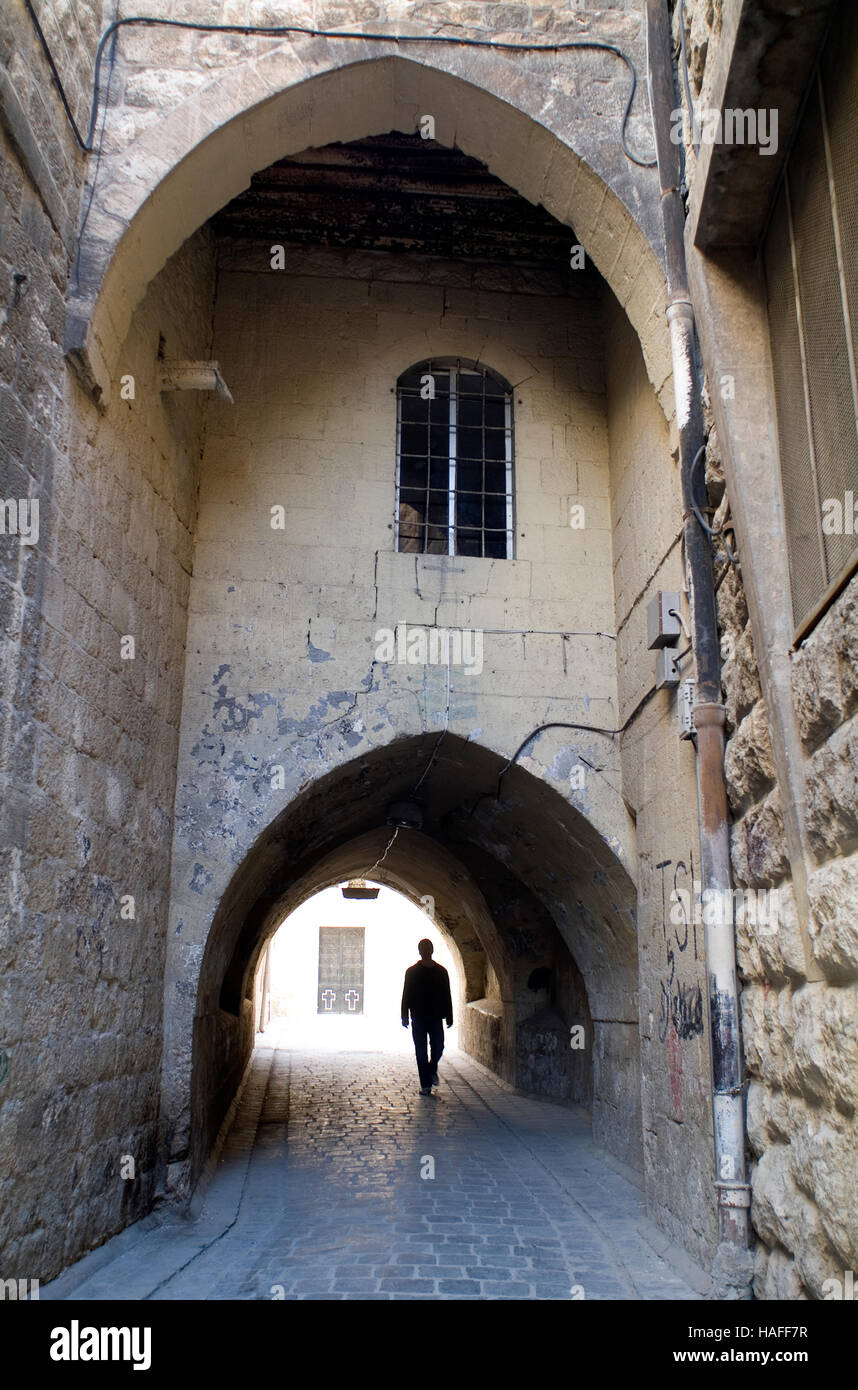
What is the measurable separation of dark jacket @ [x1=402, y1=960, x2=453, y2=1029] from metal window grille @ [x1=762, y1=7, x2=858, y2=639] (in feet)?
22.3

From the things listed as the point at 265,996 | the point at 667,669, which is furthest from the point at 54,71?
the point at 265,996

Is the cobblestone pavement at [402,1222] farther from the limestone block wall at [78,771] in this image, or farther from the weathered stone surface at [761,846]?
the weathered stone surface at [761,846]

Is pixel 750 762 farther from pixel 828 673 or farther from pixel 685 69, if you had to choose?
pixel 685 69

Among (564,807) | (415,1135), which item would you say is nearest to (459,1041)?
(415,1135)

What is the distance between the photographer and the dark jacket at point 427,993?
9.54m

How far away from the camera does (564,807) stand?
614 cm

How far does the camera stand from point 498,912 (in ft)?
33.7

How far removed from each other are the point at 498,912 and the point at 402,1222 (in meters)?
5.23

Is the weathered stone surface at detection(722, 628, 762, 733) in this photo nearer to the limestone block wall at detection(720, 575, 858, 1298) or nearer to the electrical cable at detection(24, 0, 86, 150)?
the limestone block wall at detection(720, 575, 858, 1298)

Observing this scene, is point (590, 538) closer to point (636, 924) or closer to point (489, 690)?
point (489, 690)

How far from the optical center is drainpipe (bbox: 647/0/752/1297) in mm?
3943

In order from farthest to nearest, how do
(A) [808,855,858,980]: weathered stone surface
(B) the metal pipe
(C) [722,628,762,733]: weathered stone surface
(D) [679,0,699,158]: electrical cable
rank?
→ (B) the metal pipe, (D) [679,0,699,158]: electrical cable, (C) [722,628,762,733]: weathered stone surface, (A) [808,855,858,980]: weathered stone surface

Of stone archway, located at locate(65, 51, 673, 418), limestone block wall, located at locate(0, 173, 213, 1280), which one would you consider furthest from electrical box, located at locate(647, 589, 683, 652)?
limestone block wall, located at locate(0, 173, 213, 1280)

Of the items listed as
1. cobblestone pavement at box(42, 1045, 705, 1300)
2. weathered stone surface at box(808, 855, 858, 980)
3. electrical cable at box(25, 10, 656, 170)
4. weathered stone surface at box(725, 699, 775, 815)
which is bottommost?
cobblestone pavement at box(42, 1045, 705, 1300)
